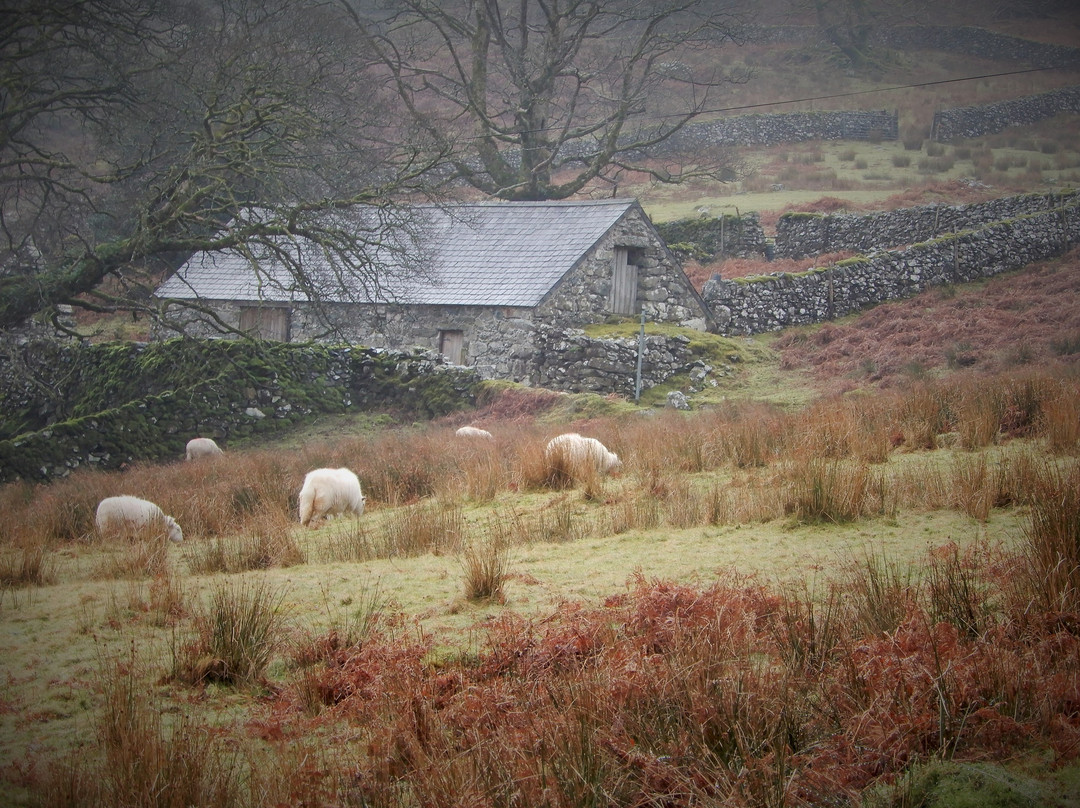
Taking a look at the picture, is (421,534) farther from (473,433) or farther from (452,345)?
(452,345)

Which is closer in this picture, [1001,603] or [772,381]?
[1001,603]

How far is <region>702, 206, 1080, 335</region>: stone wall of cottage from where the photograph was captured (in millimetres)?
24250

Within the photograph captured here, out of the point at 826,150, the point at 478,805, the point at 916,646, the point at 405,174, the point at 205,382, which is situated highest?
the point at 826,150

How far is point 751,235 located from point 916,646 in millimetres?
28767

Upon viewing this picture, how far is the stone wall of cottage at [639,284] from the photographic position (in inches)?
917

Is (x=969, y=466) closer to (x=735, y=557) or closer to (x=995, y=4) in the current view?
(x=735, y=557)

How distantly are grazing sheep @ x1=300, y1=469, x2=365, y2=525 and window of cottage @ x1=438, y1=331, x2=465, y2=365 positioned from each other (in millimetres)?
13584

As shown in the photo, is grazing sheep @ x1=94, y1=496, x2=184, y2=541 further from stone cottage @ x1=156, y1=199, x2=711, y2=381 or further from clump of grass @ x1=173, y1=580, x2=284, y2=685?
stone cottage @ x1=156, y1=199, x2=711, y2=381

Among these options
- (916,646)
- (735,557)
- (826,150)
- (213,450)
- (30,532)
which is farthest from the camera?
(826,150)

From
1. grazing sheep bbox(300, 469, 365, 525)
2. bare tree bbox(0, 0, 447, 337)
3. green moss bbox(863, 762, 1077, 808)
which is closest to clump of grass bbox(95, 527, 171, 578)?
grazing sheep bbox(300, 469, 365, 525)

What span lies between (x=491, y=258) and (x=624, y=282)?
3.56m

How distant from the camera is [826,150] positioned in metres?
43.4

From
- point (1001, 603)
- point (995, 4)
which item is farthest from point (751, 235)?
point (995, 4)

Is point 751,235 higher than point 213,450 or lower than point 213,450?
higher
